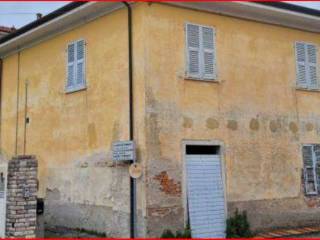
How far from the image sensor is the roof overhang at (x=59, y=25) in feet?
40.5

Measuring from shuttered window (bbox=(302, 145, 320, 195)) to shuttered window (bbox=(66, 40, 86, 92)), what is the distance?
272 inches

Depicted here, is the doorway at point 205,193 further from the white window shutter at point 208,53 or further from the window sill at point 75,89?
the window sill at point 75,89

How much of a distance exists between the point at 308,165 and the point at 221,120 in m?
3.44

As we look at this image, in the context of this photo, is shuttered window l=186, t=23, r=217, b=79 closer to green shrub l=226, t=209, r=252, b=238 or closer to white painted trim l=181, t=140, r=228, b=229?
white painted trim l=181, t=140, r=228, b=229

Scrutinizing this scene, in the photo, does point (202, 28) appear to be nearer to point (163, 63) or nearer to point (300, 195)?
point (163, 63)

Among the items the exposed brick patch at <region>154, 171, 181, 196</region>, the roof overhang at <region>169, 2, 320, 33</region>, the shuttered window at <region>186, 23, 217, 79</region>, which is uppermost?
the roof overhang at <region>169, 2, 320, 33</region>

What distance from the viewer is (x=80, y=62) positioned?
13.4 metres

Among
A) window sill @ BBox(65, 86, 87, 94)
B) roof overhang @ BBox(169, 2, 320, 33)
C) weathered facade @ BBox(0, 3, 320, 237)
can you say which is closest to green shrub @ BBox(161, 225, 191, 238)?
weathered facade @ BBox(0, 3, 320, 237)

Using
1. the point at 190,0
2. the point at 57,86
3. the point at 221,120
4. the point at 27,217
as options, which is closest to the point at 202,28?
the point at 190,0

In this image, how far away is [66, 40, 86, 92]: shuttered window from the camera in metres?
13.3

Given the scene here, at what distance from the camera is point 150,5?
37.8ft

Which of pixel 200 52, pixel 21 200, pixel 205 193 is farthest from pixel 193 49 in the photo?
pixel 21 200

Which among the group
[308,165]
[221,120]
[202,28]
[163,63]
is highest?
[202,28]

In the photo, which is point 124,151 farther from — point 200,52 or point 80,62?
point 80,62
